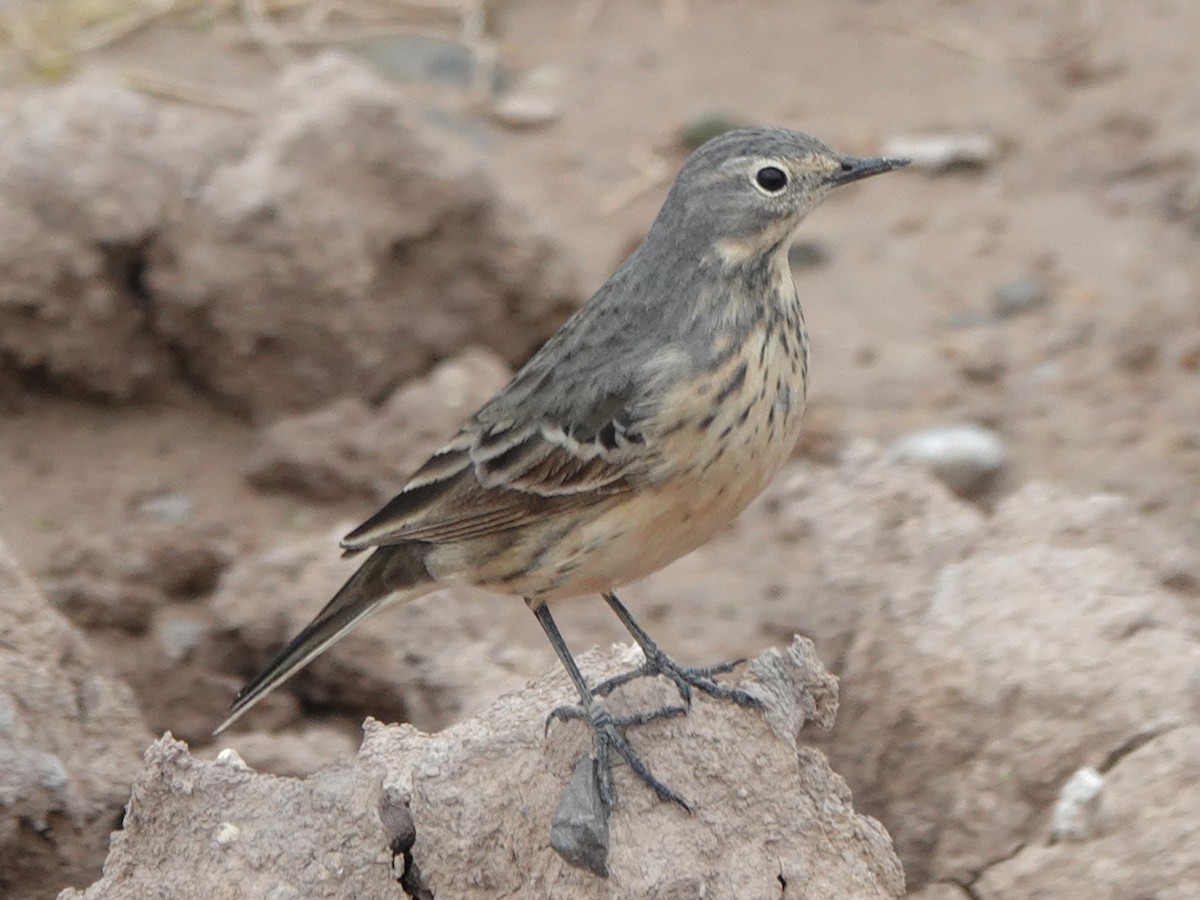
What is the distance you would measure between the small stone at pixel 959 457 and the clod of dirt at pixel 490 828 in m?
3.43

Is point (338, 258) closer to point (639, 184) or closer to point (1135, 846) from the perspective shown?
point (639, 184)

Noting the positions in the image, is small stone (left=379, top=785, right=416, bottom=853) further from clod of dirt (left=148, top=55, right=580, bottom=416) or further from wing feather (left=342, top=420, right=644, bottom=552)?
clod of dirt (left=148, top=55, right=580, bottom=416)

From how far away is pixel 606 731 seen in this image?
459cm

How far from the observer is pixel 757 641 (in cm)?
686

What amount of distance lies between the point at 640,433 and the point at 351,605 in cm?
106

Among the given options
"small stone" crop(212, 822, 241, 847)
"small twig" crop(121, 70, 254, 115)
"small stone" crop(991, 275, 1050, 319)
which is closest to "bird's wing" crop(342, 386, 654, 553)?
"small stone" crop(212, 822, 241, 847)

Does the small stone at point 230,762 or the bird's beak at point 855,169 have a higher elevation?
the bird's beak at point 855,169

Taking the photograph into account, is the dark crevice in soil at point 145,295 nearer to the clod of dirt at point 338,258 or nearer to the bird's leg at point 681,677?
the clod of dirt at point 338,258

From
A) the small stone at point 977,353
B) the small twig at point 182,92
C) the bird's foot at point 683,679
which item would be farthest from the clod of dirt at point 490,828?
the small twig at point 182,92

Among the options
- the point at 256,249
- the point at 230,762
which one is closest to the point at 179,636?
the point at 256,249

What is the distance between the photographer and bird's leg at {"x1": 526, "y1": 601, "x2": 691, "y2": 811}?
4418mm

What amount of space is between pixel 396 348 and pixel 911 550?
2797 mm

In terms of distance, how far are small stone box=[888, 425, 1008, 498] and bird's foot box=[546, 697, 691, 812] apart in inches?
130

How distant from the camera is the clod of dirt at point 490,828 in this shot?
13.8ft
